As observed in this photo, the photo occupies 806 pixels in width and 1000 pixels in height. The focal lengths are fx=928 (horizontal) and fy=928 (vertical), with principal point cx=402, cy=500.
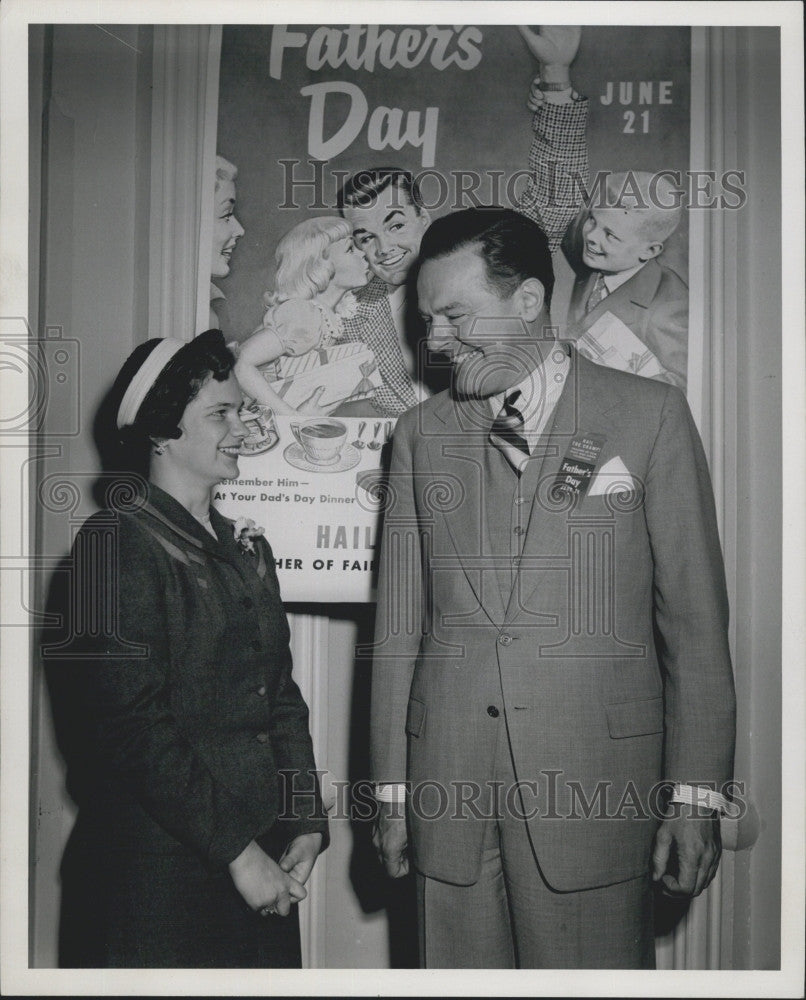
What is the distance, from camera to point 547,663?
6.10 ft

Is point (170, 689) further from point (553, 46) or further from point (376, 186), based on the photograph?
point (553, 46)

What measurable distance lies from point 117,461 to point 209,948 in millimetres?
1069

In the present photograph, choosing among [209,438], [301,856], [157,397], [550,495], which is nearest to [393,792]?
[301,856]

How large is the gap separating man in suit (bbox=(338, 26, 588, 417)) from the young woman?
13.8 inches

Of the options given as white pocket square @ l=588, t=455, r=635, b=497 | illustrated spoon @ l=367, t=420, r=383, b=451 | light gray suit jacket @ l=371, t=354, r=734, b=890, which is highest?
illustrated spoon @ l=367, t=420, r=383, b=451

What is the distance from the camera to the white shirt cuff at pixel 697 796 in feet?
5.93

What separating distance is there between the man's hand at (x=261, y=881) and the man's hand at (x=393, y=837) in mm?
226

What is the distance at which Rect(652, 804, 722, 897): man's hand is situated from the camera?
5.97ft

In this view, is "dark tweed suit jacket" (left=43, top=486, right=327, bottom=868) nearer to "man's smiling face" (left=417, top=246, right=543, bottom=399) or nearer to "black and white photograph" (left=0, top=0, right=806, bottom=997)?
"black and white photograph" (left=0, top=0, right=806, bottom=997)

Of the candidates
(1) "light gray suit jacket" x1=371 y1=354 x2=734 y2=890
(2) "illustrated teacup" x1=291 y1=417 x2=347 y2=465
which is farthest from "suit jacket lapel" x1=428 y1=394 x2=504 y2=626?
(2) "illustrated teacup" x1=291 y1=417 x2=347 y2=465

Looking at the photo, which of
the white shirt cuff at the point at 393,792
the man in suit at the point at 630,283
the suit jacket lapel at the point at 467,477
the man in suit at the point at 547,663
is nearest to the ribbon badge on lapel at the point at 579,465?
the man in suit at the point at 547,663

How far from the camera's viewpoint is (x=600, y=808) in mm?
1883

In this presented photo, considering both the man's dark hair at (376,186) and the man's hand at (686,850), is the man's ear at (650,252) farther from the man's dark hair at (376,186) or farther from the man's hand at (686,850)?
the man's hand at (686,850)

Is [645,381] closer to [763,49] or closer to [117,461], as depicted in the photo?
[763,49]
